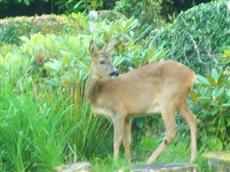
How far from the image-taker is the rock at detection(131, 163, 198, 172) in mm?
8641

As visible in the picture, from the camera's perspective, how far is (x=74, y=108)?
1003cm

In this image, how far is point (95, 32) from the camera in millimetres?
10906

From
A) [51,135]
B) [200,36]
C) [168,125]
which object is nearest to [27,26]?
[200,36]

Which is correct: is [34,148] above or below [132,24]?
below

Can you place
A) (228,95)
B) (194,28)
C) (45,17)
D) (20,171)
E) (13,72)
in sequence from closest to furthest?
1. (20,171)
2. (228,95)
3. (13,72)
4. (194,28)
5. (45,17)

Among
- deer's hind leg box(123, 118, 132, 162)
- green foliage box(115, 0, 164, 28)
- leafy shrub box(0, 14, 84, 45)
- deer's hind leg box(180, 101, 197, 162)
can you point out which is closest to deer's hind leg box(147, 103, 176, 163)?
deer's hind leg box(180, 101, 197, 162)

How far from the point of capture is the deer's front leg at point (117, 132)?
9.72m

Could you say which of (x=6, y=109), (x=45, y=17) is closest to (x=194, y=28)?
(x=6, y=109)

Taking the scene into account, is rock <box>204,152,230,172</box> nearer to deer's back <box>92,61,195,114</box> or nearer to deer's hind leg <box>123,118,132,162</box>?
deer's back <box>92,61,195,114</box>

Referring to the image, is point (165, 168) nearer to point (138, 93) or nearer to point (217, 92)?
point (138, 93)

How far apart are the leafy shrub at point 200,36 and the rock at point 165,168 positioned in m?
3.05

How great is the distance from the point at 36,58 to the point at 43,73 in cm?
21

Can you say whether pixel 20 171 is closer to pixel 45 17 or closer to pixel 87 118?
pixel 87 118

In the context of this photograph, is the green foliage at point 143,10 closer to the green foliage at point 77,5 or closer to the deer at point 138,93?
the green foliage at point 77,5
